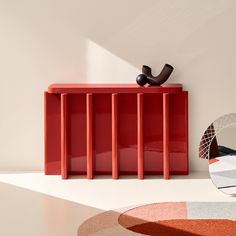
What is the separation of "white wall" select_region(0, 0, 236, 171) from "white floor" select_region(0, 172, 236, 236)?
1.25 ft

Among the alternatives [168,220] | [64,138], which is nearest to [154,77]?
[64,138]

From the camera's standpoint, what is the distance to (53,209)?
3064mm

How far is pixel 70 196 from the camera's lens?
130 inches

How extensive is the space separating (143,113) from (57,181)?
2.13ft

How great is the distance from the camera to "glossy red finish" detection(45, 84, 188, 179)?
3.70 metres

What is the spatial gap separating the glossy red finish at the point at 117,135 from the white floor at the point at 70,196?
96mm

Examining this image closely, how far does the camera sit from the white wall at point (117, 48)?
3.76m

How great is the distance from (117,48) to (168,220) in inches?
52.1

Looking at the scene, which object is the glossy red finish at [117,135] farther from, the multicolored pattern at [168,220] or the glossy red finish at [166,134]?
the multicolored pattern at [168,220]

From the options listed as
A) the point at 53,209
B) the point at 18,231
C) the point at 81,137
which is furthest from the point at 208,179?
the point at 18,231

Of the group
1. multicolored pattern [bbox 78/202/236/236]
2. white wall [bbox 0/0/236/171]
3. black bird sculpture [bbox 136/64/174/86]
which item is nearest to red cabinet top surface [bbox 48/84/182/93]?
black bird sculpture [bbox 136/64/174/86]

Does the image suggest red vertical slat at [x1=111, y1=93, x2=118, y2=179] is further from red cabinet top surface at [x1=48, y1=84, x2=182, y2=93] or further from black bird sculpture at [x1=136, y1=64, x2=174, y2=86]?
black bird sculpture at [x1=136, y1=64, x2=174, y2=86]

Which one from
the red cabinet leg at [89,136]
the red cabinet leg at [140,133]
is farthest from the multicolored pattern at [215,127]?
the red cabinet leg at [89,136]

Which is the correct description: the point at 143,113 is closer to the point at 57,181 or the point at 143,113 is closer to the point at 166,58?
the point at 166,58
